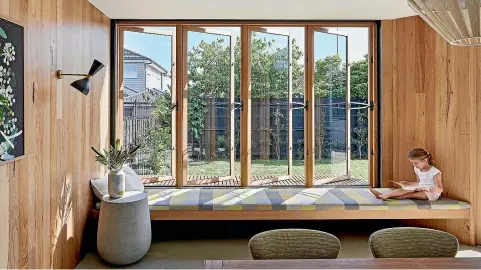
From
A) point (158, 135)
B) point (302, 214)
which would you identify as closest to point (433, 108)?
point (302, 214)

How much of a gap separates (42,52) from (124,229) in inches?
62.3

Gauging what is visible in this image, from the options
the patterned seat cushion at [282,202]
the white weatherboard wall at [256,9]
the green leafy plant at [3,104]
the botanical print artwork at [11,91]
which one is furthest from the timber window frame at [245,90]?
the green leafy plant at [3,104]

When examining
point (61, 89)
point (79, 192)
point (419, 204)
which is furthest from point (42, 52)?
point (419, 204)

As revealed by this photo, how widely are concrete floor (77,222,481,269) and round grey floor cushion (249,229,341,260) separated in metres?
1.46

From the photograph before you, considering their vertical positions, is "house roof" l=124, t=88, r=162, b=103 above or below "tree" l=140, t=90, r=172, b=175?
above

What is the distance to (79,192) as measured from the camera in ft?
11.0

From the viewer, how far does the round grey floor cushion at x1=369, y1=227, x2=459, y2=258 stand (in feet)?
6.59

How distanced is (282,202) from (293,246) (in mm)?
1649

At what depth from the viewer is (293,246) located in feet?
6.68

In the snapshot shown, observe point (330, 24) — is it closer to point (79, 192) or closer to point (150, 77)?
point (150, 77)

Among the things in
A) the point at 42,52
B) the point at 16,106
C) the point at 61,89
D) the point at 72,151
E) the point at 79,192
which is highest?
the point at 42,52

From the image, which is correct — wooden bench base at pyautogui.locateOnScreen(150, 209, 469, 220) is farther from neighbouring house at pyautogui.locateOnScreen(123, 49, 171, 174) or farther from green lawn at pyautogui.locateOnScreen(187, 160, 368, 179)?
neighbouring house at pyautogui.locateOnScreen(123, 49, 171, 174)

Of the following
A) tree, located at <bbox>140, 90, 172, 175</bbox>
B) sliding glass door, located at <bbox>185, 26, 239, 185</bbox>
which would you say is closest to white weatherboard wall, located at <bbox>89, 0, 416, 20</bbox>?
sliding glass door, located at <bbox>185, 26, 239, 185</bbox>

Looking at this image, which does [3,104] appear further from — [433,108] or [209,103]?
[433,108]
